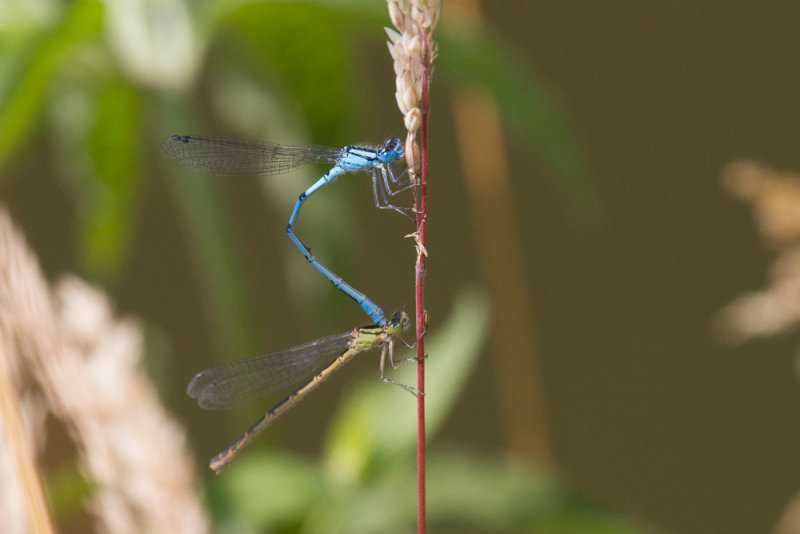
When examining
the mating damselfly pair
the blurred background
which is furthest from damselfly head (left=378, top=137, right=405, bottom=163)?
the blurred background

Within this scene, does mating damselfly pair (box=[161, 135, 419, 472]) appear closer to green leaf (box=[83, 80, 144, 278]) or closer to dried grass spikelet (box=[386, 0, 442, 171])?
dried grass spikelet (box=[386, 0, 442, 171])

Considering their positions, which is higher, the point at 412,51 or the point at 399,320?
the point at 412,51

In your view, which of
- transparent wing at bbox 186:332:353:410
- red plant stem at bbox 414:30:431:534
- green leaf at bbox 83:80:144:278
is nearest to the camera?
red plant stem at bbox 414:30:431:534

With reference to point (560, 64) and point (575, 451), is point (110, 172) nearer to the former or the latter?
point (560, 64)

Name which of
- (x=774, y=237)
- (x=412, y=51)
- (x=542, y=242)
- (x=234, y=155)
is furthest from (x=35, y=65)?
(x=542, y=242)

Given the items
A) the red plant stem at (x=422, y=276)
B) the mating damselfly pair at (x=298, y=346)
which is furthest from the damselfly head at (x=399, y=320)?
the red plant stem at (x=422, y=276)

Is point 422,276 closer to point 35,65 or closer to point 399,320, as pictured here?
point 399,320

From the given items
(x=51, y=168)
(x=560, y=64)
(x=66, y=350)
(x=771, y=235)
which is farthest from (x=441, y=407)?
Result: (x=51, y=168)
